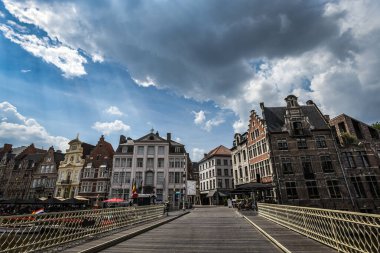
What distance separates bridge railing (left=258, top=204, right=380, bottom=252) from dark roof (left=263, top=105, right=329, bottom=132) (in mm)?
20258

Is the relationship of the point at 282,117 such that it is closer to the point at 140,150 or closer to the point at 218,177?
the point at 218,177

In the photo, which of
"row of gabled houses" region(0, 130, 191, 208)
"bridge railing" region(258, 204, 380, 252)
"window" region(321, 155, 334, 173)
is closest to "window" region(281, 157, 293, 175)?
"window" region(321, 155, 334, 173)

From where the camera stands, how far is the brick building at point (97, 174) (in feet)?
121

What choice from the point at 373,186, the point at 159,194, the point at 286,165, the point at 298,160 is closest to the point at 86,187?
the point at 159,194

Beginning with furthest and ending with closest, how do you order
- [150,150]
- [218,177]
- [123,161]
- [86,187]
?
[218,177]
[150,150]
[123,161]
[86,187]

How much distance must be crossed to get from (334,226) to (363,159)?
29.2 meters

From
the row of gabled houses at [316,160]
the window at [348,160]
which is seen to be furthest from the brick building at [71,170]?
the window at [348,160]

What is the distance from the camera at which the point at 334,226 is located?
5.90 meters

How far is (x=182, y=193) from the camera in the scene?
36156 millimetres

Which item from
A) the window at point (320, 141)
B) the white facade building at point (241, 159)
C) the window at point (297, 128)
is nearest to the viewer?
the window at point (320, 141)

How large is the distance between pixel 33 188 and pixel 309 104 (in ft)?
192

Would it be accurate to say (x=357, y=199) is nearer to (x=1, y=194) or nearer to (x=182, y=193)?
(x=182, y=193)

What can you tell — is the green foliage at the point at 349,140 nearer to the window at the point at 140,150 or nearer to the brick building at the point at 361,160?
the brick building at the point at 361,160

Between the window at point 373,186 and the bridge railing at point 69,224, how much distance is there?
2944 centimetres
